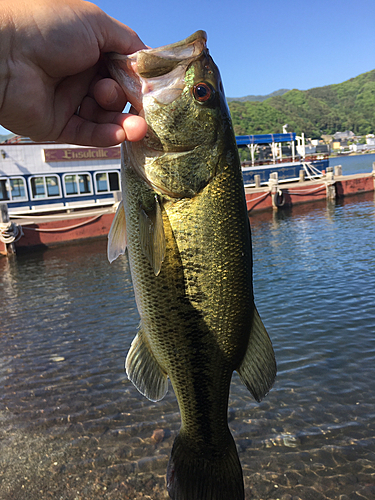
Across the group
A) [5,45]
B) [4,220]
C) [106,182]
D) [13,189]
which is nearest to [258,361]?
[5,45]

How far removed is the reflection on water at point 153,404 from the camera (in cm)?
498

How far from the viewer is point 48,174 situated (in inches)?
1001

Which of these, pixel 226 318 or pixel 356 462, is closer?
pixel 226 318

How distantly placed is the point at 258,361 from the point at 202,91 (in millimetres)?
1622

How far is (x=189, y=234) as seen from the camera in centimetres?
215

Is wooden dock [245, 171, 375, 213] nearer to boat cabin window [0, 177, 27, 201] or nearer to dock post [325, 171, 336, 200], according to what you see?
dock post [325, 171, 336, 200]

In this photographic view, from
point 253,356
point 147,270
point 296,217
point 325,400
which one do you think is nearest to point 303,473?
point 325,400

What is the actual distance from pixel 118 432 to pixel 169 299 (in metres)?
4.53

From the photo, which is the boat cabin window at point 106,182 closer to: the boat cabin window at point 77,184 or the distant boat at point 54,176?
the distant boat at point 54,176

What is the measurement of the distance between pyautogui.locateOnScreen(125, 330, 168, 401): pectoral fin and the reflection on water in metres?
3.06

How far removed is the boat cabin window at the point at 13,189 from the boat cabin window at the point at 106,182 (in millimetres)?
4829

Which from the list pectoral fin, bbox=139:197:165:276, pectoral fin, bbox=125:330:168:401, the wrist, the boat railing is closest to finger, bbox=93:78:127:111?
the wrist

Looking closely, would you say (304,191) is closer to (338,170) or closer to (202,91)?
(338,170)

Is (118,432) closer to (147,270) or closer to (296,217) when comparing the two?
(147,270)
